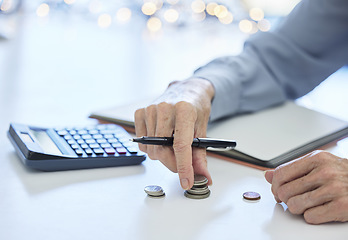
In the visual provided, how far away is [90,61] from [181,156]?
904 millimetres

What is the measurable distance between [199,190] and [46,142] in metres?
0.26

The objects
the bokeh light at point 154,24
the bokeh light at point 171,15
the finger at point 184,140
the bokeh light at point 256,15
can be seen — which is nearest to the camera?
the finger at point 184,140

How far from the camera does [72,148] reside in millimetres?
801

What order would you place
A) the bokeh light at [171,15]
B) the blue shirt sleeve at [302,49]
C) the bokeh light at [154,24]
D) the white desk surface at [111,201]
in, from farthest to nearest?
the bokeh light at [171,15], the bokeh light at [154,24], the blue shirt sleeve at [302,49], the white desk surface at [111,201]

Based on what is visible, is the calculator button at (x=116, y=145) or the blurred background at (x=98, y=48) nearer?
the calculator button at (x=116, y=145)

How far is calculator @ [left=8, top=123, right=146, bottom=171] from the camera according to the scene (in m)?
0.76

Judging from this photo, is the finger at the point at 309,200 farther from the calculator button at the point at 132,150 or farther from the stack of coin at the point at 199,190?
the calculator button at the point at 132,150

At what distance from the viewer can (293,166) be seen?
0.67 m

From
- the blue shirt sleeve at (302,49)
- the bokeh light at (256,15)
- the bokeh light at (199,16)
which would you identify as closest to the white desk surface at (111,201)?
the blue shirt sleeve at (302,49)

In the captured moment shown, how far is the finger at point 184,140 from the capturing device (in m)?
0.71

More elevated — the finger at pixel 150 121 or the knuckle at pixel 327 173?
the finger at pixel 150 121

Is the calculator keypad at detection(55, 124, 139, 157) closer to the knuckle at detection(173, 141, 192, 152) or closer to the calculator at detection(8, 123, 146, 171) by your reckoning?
the calculator at detection(8, 123, 146, 171)

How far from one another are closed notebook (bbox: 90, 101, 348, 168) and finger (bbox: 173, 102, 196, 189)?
110 millimetres

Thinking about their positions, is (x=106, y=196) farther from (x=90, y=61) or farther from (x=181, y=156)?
(x=90, y=61)
